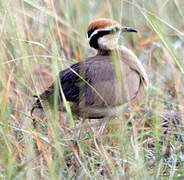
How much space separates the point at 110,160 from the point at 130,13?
120 centimetres

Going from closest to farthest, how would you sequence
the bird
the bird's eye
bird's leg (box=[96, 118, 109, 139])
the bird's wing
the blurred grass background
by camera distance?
the blurred grass background, bird's leg (box=[96, 118, 109, 139]), the bird, the bird's eye, the bird's wing

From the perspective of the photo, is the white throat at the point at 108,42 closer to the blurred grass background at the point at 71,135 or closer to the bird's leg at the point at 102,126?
the blurred grass background at the point at 71,135

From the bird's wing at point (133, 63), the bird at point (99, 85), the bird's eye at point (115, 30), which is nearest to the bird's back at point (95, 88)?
the bird at point (99, 85)

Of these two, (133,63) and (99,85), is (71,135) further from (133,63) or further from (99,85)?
(133,63)

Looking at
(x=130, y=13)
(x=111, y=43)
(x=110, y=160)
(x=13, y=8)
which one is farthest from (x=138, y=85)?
(x=13, y=8)

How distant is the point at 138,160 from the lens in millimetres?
3047

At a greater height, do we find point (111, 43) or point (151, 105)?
point (111, 43)

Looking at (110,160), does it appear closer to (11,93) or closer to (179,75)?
(11,93)

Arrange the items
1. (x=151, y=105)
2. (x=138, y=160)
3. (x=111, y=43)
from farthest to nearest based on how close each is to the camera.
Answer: (x=151, y=105), (x=111, y=43), (x=138, y=160)

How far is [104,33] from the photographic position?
422 cm

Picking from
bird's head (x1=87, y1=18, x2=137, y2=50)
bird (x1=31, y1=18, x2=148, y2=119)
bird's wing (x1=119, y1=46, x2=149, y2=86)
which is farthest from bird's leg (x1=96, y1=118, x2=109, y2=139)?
bird's head (x1=87, y1=18, x2=137, y2=50)

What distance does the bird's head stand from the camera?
4109 millimetres

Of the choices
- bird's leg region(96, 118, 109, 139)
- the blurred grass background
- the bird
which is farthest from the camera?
the bird

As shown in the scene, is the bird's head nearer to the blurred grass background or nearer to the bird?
the bird
